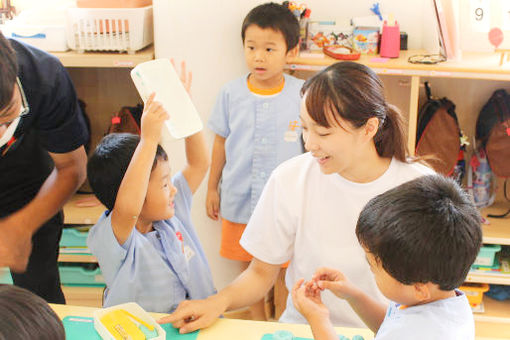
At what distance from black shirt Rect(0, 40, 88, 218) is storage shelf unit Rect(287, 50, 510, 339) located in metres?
1.02

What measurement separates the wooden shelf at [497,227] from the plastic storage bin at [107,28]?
169 cm

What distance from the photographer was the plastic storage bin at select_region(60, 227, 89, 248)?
267 cm

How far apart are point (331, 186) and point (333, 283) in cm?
33

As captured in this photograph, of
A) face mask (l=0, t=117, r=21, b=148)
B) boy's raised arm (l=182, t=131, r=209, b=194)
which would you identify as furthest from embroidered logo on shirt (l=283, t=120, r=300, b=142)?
face mask (l=0, t=117, r=21, b=148)

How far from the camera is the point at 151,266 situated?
58.5 inches

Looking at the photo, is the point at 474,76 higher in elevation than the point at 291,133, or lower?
higher

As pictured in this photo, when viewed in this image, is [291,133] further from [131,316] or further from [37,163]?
[131,316]

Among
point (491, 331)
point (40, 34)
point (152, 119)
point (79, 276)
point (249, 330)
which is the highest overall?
point (40, 34)

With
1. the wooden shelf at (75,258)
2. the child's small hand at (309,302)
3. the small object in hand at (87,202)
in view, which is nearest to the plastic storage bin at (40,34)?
the small object in hand at (87,202)

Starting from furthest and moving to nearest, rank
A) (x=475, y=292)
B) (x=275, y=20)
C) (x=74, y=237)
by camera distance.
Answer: (x=74, y=237), (x=475, y=292), (x=275, y=20)

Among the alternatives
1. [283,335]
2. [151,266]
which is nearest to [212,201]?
[151,266]

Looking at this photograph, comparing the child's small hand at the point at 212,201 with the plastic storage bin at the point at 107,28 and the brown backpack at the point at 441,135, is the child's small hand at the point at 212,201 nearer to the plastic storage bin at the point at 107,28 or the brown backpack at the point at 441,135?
the plastic storage bin at the point at 107,28

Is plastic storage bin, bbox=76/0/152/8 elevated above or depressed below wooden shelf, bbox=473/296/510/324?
above

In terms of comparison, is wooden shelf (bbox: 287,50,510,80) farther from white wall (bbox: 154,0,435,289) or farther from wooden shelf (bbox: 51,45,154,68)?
wooden shelf (bbox: 51,45,154,68)
